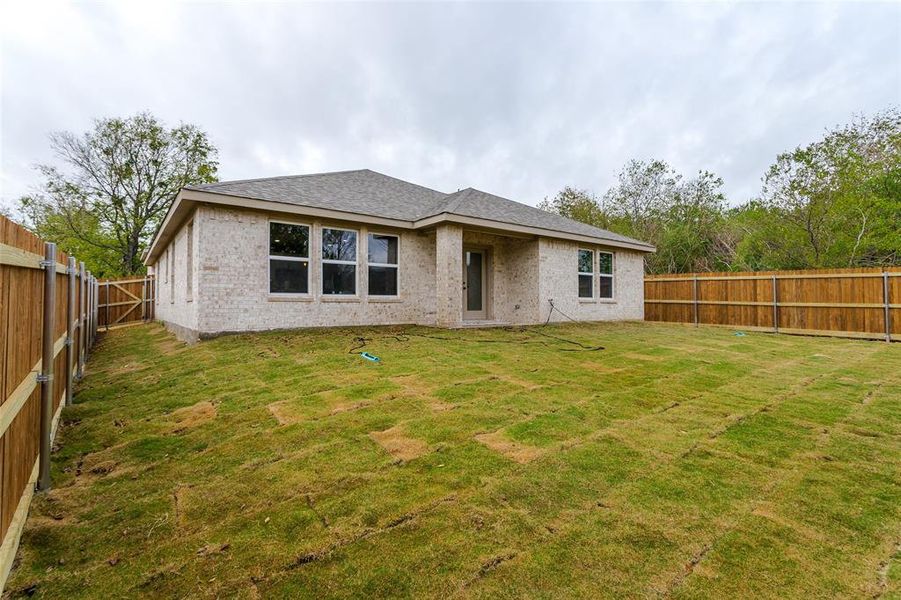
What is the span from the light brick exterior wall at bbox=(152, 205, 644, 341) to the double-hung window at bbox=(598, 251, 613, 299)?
24 centimetres

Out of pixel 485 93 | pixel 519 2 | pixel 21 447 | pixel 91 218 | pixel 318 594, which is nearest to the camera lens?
pixel 318 594

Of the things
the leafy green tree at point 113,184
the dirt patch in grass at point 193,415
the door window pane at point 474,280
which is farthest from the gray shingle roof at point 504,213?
the leafy green tree at point 113,184

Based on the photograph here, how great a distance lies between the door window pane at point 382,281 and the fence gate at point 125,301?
39.1ft

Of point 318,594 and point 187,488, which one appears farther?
point 187,488

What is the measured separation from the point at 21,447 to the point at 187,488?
32.8 inches

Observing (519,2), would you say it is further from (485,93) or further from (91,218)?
(91,218)

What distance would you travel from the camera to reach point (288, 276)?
8641 millimetres

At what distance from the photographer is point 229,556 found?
1.80 meters

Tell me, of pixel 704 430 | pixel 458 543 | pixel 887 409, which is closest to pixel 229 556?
pixel 458 543

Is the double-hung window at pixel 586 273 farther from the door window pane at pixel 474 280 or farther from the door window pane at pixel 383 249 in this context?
the door window pane at pixel 383 249

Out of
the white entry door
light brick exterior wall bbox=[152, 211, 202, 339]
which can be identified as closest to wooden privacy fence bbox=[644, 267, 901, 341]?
the white entry door

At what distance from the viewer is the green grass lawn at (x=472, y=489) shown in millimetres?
1677

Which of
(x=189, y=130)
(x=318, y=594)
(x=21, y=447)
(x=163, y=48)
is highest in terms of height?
(x=189, y=130)

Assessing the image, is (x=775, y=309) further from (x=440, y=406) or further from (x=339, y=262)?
(x=339, y=262)
